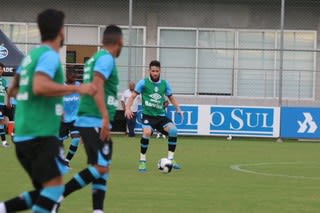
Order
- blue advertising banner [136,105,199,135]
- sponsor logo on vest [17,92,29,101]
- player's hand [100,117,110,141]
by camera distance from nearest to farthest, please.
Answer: sponsor logo on vest [17,92,29,101] → player's hand [100,117,110,141] → blue advertising banner [136,105,199,135]

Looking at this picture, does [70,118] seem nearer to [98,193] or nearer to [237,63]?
[98,193]

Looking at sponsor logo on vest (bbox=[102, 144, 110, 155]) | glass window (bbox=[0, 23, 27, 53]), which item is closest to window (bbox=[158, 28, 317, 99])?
glass window (bbox=[0, 23, 27, 53])

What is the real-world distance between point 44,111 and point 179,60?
1053 inches

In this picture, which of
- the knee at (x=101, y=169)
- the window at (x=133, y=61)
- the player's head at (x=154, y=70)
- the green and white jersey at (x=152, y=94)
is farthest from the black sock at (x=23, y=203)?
the window at (x=133, y=61)

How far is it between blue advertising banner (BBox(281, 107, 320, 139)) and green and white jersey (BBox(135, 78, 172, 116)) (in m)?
13.3

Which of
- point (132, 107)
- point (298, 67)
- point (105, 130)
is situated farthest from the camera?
point (298, 67)

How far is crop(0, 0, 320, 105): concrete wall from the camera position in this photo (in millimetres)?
Answer: 34344

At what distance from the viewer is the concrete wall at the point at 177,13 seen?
3434cm

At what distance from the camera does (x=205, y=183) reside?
48.6 feet

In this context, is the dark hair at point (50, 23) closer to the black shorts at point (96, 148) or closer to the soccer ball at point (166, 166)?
the black shorts at point (96, 148)

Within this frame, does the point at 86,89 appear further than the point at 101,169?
No

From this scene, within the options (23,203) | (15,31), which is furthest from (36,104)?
(15,31)

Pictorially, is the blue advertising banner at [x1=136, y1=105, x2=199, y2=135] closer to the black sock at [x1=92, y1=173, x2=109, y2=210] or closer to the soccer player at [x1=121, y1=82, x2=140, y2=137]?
the soccer player at [x1=121, y1=82, x2=140, y2=137]

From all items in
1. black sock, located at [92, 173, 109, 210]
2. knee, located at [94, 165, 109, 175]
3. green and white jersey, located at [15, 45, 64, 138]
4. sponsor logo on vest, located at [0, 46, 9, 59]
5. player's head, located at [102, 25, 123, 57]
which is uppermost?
sponsor logo on vest, located at [0, 46, 9, 59]
